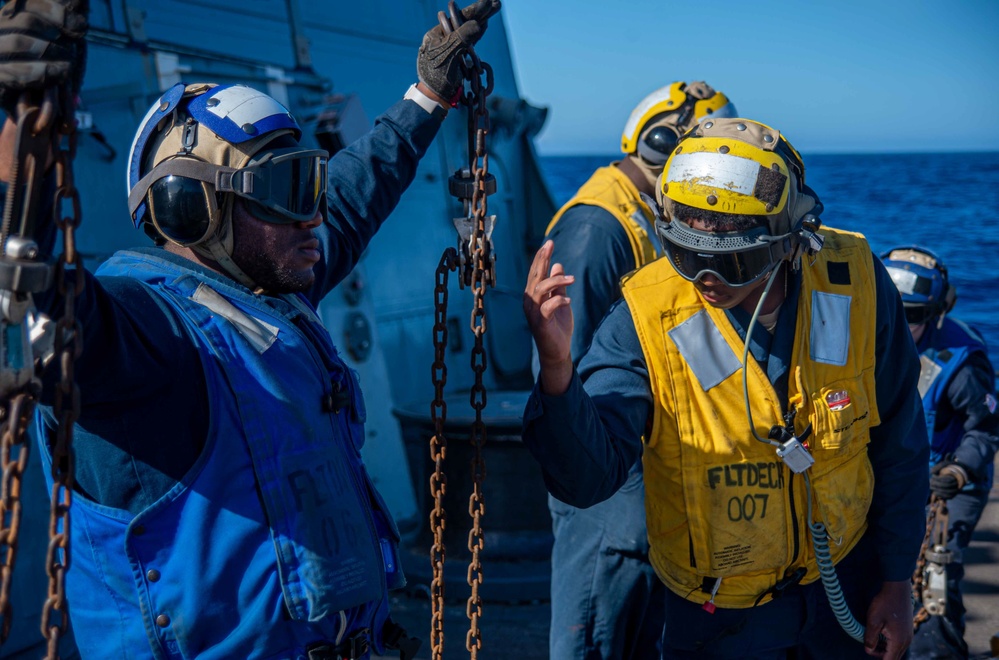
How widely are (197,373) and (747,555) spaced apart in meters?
1.62

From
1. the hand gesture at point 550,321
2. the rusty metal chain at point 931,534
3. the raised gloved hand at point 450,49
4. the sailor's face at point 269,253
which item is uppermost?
the raised gloved hand at point 450,49

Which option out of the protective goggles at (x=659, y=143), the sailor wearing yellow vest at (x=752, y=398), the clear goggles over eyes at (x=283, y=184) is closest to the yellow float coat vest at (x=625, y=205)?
the protective goggles at (x=659, y=143)

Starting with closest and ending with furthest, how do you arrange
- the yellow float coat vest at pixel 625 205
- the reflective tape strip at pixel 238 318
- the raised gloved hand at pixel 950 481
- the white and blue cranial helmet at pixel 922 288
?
1. the reflective tape strip at pixel 238 318
2. the yellow float coat vest at pixel 625 205
3. the raised gloved hand at pixel 950 481
4. the white and blue cranial helmet at pixel 922 288

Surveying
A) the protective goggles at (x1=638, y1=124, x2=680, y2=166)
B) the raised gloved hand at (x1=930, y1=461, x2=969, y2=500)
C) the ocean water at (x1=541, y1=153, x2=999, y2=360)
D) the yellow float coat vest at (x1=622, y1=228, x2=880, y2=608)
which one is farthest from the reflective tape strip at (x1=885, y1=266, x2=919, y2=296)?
the ocean water at (x1=541, y1=153, x2=999, y2=360)

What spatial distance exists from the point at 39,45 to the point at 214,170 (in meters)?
0.81

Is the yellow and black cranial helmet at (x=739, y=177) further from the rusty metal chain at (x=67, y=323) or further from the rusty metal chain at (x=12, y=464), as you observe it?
the rusty metal chain at (x=12, y=464)

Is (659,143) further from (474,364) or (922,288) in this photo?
(474,364)

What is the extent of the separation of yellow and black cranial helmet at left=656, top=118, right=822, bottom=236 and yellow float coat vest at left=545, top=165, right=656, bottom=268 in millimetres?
1088

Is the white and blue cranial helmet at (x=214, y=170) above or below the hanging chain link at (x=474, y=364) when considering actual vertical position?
above

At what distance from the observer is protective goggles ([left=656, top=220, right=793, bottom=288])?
275cm

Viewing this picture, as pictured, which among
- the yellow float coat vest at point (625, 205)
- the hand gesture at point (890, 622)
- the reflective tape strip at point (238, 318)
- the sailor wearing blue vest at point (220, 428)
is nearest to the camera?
the sailor wearing blue vest at point (220, 428)

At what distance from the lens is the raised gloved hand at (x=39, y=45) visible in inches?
61.3

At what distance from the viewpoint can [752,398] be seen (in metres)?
2.85

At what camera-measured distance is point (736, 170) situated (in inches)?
110
